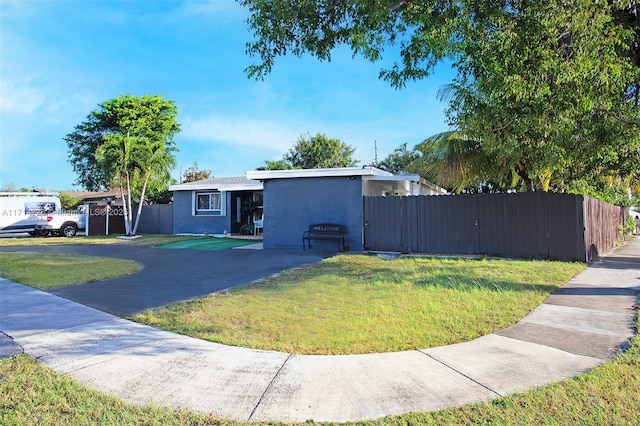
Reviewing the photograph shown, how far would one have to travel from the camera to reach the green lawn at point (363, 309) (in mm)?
5129

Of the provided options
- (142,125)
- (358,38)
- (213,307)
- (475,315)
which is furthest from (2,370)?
(142,125)

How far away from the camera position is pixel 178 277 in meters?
9.92

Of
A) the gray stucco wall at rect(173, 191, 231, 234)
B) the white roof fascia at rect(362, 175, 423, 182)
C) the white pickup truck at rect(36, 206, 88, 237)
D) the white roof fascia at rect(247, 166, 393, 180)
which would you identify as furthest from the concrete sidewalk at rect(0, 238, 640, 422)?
the white pickup truck at rect(36, 206, 88, 237)

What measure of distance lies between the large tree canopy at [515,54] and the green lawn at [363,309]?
9.93 feet

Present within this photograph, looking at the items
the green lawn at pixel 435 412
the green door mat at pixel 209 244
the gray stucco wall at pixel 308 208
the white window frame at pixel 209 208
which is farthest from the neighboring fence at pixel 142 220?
the green lawn at pixel 435 412

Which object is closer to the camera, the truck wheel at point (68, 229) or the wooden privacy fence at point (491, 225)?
the wooden privacy fence at point (491, 225)

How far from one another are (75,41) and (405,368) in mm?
16000

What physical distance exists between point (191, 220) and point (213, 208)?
1616 mm

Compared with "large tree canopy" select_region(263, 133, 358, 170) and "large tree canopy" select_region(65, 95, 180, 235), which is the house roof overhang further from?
"large tree canopy" select_region(263, 133, 358, 170)

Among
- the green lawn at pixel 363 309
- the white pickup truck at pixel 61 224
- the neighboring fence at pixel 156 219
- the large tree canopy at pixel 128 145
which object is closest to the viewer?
the green lawn at pixel 363 309

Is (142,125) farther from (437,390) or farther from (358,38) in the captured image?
(437,390)

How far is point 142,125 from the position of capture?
1199 inches

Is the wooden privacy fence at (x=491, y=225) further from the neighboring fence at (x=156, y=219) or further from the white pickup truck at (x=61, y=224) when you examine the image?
the white pickup truck at (x=61, y=224)

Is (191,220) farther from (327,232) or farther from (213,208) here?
(327,232)
